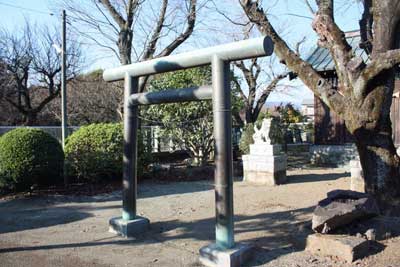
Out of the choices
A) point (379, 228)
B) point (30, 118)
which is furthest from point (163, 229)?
point (30, 118)

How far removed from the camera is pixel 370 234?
204 inches

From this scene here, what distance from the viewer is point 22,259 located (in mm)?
5188

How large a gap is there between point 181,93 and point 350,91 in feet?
8.39

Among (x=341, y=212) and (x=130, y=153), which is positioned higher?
(x=130, y=153)

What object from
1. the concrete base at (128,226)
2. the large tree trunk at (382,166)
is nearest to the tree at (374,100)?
the large tree trunk at (382,166)

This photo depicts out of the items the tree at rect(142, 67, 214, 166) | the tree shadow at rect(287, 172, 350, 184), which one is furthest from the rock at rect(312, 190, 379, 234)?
the tree at rect(142, 67, 214, 166)

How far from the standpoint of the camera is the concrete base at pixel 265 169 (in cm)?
1055

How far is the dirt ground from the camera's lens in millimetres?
5070

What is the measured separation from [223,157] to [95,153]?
6.65m

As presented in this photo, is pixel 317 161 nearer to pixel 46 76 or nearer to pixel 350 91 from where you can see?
pixel 350 91

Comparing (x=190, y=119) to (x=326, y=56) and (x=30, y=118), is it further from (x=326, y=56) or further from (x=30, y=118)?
(x=30, y=118)

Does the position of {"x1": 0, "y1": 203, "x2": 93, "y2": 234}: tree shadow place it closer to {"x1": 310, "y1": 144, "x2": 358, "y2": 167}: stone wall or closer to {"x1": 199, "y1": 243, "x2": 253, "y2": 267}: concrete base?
{"x1": 199, "y1": 243, "x2": 253, "y2": 267}: concrete base

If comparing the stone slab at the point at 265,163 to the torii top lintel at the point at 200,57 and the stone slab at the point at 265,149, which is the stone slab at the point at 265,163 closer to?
the stone slab at the point at 265,149

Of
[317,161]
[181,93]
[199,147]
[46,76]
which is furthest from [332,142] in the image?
[46,76]
